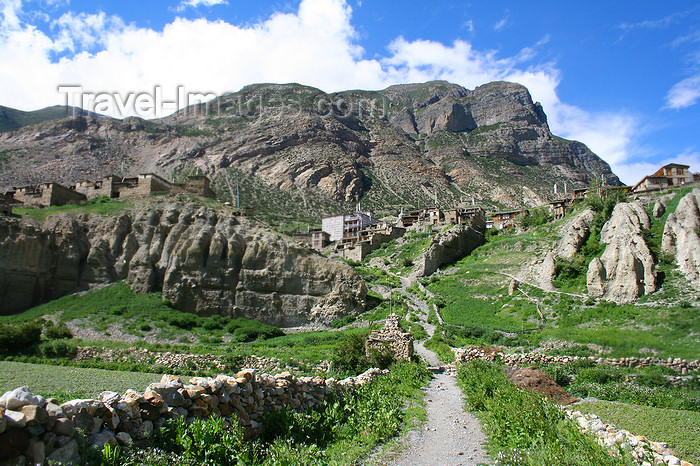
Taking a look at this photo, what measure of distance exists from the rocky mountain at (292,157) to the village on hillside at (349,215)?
19.7m

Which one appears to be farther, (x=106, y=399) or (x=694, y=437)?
(x=694, y=437)

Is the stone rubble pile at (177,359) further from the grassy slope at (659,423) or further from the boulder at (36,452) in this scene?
the boulder at (36,452)

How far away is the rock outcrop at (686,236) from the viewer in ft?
90.5

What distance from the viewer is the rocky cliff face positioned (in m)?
39.2

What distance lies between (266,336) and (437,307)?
53.0ft

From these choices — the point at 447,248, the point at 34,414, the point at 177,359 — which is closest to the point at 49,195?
the point at 177,359

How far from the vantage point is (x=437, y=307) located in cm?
4016

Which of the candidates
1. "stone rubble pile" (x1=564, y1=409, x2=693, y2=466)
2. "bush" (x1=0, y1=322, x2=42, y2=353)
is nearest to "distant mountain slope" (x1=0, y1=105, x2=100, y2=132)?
"bush" (x1=0, y1=322, x2=42, y2=353)

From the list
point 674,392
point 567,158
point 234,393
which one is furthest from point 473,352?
point 567,158

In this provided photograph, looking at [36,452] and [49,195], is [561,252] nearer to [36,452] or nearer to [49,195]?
[36,452]

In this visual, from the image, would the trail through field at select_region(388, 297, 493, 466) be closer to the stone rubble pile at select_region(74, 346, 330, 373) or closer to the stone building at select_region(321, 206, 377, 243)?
the stone rubble pile at select_region(74, 346, 330, 373)

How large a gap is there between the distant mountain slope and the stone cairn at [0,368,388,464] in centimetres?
18150

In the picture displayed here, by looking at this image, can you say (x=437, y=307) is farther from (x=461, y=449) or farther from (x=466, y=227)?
(x=461, y=449)

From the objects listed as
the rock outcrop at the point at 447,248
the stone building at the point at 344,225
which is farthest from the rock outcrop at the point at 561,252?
the stone building at the point at 344,225
